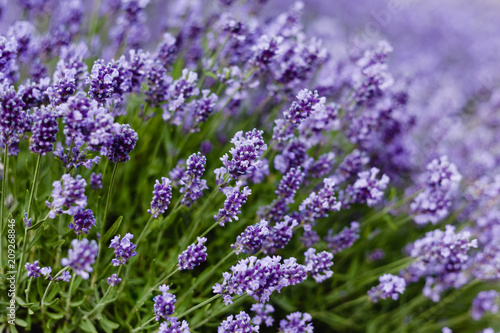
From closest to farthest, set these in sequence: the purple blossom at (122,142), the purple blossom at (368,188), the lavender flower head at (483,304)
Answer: the purple blossom at (122,142) < the purple blossom at (368,188) < the lavender flower head at (483,304)

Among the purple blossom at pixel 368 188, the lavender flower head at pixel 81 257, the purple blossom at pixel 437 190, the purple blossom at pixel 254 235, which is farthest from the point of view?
the purple blossom at pixel 437 190

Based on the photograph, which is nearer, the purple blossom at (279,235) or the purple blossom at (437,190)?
the purple blossom at (279,235)

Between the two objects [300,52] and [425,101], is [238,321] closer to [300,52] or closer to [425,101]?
[300,52]

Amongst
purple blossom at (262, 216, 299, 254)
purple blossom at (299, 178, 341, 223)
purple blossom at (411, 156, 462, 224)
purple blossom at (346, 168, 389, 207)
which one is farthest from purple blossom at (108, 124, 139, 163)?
purple blossom at (411, 156, 462, 224)

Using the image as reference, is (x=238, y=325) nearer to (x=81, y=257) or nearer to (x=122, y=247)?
(x=122, y=247)

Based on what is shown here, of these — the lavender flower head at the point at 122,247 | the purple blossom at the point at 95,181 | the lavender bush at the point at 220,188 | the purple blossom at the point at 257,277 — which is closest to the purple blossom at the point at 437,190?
the lavender bush at the point at 220,188

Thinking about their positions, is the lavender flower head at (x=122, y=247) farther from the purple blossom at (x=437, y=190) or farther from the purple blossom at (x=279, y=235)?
the purple blossom at (x=437, y=190)

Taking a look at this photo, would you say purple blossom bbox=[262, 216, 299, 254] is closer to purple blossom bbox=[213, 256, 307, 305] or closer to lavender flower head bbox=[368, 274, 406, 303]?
purple blossom bbox=[213, 256, 307, 305]
